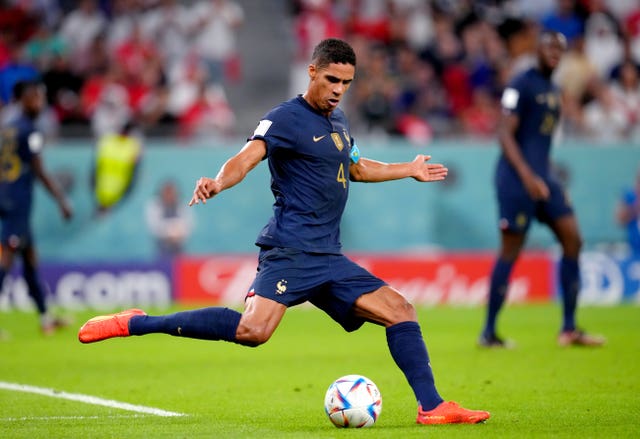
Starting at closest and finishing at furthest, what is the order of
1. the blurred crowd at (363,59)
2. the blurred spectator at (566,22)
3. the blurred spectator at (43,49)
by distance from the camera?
the blurred crowd at (363,59), the blurred spectator at (43,49), the blurred spectator at (566,22)

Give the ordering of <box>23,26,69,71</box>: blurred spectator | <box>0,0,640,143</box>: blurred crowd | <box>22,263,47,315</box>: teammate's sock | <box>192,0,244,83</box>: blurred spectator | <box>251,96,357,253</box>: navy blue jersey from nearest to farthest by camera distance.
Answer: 1. <box>251,96,357,253</box>: navy blue jersey
2. <box>22,263,47,315</box>: teammate's sock
3. <box>0,0,640,143</box>: blurred crowd
4. <box>23,26,69,71</box>: blurred spectator
5. <box>192,0,244,83</box>: blurred spectator

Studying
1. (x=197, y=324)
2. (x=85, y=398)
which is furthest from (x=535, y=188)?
(x=197, y=324)

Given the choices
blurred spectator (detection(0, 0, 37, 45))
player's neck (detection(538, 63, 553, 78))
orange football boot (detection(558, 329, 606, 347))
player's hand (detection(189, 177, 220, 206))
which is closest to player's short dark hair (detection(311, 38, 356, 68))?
player's hand (detection(189, 177, 220, 206))

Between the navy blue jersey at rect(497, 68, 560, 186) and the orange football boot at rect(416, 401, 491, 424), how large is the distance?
502cm

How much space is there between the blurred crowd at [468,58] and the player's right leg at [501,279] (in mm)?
8433

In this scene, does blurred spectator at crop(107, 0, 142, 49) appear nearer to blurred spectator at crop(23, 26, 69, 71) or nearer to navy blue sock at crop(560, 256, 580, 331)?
blurred spectator at crop(23, 26, 69, 71)

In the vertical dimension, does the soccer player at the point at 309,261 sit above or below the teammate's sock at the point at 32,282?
above

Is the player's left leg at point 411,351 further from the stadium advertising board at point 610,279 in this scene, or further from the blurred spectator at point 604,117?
the blurred spectator at point 604,117

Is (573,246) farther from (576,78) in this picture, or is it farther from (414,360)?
(576,78)

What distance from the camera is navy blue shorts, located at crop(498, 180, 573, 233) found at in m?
11.5

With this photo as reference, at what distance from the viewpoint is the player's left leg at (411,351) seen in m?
6.94

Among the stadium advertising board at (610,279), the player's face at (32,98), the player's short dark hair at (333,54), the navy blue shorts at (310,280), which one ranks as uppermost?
the player's short dark hair at (333,54)

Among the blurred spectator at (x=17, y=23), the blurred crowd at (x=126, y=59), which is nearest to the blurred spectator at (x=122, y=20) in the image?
the blurred crowd at (x=126, y=59)

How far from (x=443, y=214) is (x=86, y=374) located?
1078cm
